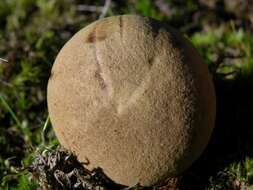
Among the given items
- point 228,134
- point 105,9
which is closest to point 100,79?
point 228,134

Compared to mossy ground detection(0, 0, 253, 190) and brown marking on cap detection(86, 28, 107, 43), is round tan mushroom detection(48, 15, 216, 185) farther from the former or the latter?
mossy ground detection(0, 0, 253, 190)

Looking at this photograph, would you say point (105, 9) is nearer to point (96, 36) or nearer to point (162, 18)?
point (162, 18)

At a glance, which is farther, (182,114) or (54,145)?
(54,145)

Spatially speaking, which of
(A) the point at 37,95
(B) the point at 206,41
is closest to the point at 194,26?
(B) the point at 206,41

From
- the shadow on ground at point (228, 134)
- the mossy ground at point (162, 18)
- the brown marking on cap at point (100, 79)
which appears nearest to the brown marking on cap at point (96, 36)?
the brown marking on cap at point (100, 79)

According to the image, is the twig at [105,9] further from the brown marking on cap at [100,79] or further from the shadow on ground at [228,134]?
the brown marking on cap at [100,79]

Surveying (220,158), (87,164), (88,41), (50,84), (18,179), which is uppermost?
(88,41)

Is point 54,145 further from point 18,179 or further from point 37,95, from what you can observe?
point 37,95

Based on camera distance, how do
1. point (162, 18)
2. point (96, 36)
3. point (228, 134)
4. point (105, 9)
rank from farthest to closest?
point (162, 18)
point (105, 9)
point (228, 134)
point (96, 36)
